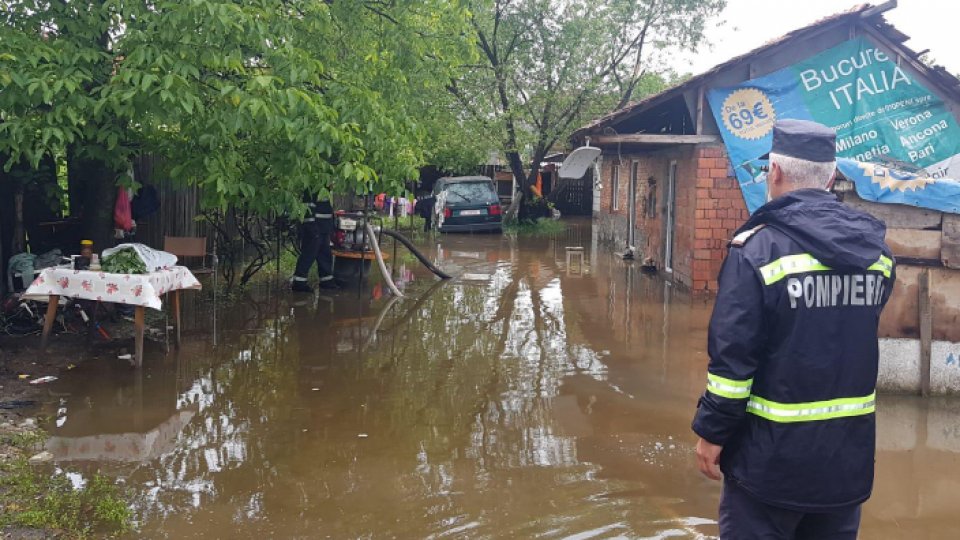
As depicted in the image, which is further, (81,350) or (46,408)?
(81,350)

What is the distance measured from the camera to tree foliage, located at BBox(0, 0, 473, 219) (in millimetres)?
6656

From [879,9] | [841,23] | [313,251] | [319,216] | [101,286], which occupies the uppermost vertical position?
[879,9]

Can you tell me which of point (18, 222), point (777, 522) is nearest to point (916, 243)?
point (777, 522)

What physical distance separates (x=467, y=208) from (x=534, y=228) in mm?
2838

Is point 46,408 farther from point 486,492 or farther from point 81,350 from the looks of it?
point 486,492

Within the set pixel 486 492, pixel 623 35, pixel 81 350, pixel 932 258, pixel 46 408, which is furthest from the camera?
pixel 623 35

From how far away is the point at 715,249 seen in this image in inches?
468

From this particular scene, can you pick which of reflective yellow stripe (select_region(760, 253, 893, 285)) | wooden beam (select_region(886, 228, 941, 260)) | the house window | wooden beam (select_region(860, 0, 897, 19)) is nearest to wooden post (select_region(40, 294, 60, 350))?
reflective yellow stripe (select_region(760, 253, 893, 285))

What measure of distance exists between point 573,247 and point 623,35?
658cm

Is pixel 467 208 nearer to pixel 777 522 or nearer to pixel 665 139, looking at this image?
pixel 665 139

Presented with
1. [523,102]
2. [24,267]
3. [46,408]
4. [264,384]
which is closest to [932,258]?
[264,384]

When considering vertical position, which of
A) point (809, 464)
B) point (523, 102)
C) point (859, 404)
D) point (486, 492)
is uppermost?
point (523, 102)

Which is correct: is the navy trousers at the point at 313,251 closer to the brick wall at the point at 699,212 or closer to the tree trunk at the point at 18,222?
the tree trunk at the point at 18,222

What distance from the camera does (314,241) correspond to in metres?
11.8
